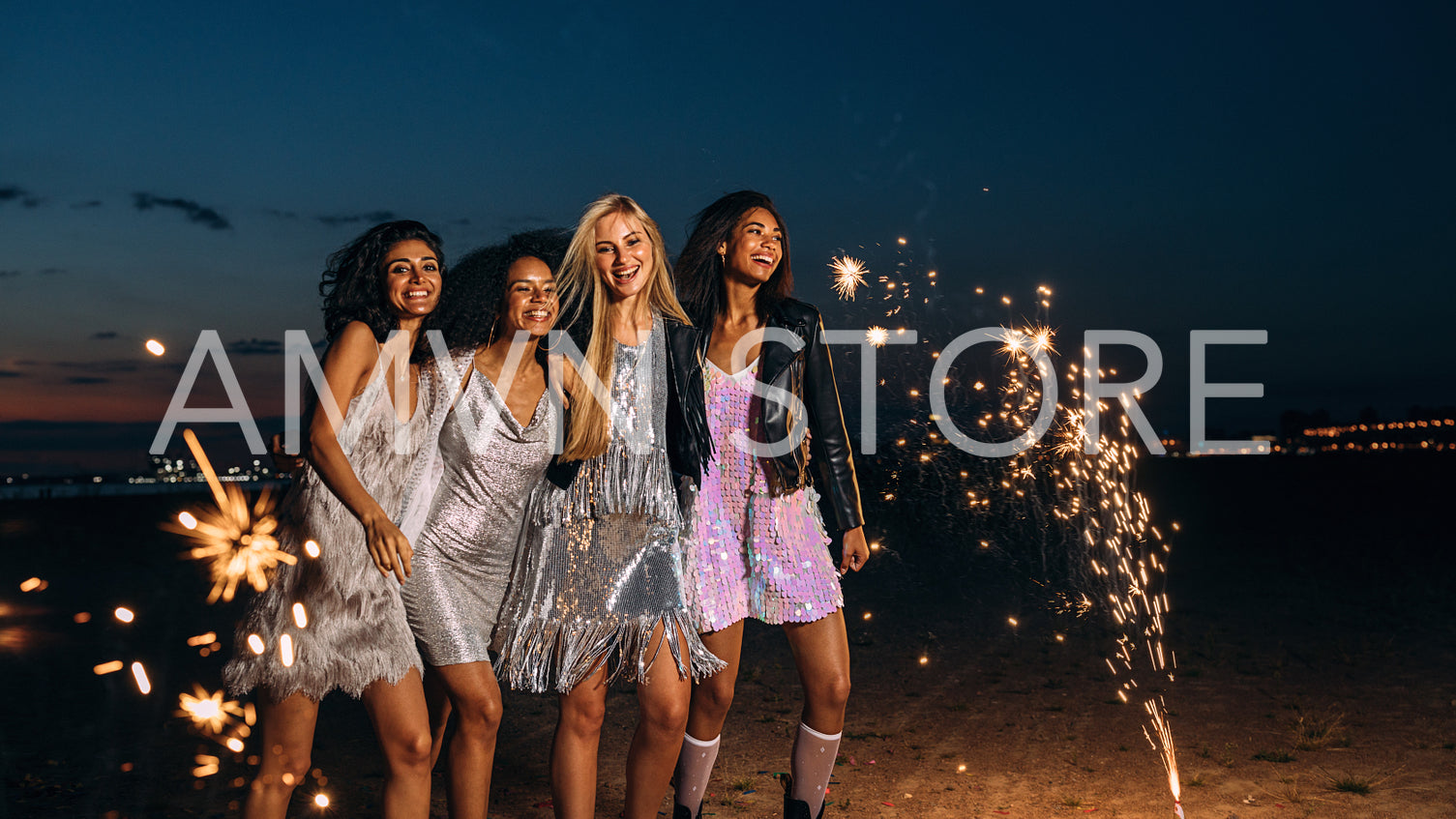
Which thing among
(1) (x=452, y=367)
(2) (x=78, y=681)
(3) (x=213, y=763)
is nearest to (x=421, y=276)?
(1) (x=452, y=367)

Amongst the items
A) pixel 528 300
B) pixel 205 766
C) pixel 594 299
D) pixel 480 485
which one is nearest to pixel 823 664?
pixel 480 485

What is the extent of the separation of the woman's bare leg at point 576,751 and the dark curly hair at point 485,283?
1.12m

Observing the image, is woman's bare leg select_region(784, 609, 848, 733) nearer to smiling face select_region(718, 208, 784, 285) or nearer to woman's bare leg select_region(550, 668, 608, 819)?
woman's bare leg select_region(550, 668, 608, 819)

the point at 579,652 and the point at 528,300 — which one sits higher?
the point at 528,300

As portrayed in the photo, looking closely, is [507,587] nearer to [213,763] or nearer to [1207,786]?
[213,763]

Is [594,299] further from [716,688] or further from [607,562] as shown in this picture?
[716,688]

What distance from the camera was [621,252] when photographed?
3.28 metres

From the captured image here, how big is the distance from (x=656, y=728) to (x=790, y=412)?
1.15 meters

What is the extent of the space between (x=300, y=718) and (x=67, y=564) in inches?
570

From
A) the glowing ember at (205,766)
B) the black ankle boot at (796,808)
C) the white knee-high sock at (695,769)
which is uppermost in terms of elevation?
the white knee-high sock at (695,769)

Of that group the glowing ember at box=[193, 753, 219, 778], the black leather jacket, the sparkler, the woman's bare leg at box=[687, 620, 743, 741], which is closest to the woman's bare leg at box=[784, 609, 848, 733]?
the woman's bare leg at box=[687, 620, 743, 741]

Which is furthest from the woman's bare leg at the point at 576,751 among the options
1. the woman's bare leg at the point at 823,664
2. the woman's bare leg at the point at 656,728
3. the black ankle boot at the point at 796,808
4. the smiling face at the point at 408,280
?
the smiling face at the point at 408,280

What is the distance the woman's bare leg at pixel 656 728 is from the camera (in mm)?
3070

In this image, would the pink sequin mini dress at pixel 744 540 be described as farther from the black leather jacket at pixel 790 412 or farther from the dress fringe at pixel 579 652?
the dress fringe at pixel 579 652
